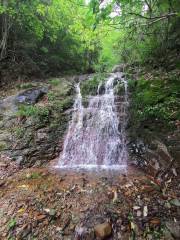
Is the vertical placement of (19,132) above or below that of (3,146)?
above

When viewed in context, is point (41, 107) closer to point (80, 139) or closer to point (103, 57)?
point (80, 139)

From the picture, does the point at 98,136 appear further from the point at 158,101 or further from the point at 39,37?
the point at 39,37

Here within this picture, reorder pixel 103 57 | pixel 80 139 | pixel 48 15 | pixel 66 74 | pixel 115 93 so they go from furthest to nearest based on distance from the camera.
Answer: pixel 103 57 → pixel 66 74 → pixel 48 15 → pixel 115 93 → pixel 80 139

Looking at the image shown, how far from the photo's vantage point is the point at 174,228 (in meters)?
2.78

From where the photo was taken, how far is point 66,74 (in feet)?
39.5

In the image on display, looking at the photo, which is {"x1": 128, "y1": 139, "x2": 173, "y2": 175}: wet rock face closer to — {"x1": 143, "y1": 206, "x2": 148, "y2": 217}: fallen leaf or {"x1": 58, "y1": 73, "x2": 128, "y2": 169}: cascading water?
{"x1": 58, "y1": 73, "x2": 128, "y2": 169}: cascading water

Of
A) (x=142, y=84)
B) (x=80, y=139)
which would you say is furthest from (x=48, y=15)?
(x=80, y=139)

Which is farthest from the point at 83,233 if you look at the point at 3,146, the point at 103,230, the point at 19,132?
the point at 19,132

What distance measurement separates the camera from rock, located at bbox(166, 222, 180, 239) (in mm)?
2678

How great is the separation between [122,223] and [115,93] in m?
5.22

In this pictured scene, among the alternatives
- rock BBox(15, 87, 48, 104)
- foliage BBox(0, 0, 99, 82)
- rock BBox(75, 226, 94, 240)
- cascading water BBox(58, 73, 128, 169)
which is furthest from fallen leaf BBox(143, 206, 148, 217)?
foliage BBox(0, 0, 99, 82)

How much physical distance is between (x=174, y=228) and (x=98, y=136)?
3.39 m

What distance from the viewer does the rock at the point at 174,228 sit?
2678mm

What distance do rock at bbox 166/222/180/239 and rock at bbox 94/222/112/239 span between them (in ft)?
2.77
